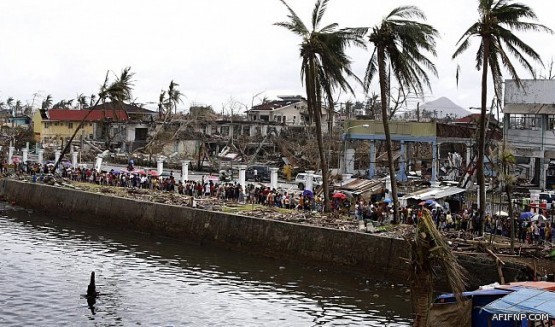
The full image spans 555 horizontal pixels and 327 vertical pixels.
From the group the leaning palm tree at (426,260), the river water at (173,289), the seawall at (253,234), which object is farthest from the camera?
the seawall at (253,234)

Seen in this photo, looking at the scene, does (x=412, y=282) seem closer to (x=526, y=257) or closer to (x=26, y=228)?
(x=526, y=257)

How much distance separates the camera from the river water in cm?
2520

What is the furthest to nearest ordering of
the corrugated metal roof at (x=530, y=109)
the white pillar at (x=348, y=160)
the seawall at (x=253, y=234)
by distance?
the white pillar at (x=348, y=160) < the corrugated metal roof at (x=530, y=109) < the seawall at (x=253, y=234)

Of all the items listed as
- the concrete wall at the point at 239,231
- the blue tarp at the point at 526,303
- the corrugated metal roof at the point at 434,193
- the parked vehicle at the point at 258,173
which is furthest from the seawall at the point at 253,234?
the parked vehicle at the point at 258,173

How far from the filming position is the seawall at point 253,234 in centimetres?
3119

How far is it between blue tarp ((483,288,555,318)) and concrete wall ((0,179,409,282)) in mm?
10072

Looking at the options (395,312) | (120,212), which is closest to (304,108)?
(120,212)

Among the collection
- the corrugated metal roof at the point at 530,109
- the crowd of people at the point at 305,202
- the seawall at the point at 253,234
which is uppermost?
the corrugated metal roof at the point at 530,109

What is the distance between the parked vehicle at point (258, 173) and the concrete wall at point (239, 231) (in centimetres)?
1781

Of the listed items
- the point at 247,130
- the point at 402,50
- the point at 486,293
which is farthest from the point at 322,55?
the point at 247,130

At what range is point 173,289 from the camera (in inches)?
1153

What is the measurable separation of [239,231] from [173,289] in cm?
931

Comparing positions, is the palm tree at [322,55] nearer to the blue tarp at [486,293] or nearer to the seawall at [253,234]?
the seawall at [253,234]

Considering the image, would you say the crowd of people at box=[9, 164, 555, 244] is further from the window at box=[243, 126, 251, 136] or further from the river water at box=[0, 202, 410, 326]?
the window at box=[243, 126, 251, 136]
